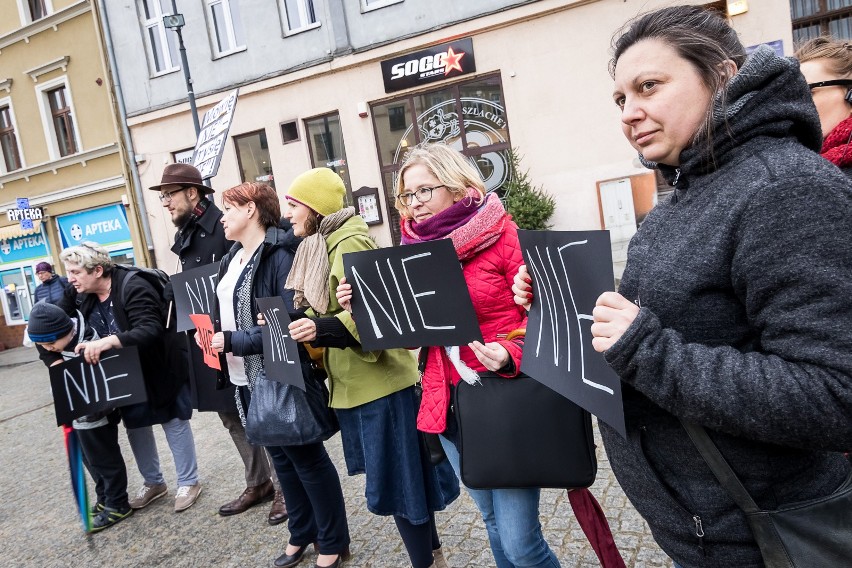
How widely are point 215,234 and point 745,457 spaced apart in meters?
3.33

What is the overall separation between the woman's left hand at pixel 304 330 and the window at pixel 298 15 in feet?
35.6

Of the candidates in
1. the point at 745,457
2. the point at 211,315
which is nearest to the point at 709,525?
the point at 745,457

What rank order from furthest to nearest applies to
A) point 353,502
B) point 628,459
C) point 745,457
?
point 353,502
point 628,459
point 745,457

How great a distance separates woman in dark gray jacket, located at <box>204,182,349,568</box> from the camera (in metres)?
2.68

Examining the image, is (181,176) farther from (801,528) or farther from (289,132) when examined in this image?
(289,132)

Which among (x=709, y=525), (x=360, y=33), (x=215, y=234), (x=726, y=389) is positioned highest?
(x=360, y=33)

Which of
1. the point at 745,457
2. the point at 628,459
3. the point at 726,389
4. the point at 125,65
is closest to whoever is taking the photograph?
the point at 726,389

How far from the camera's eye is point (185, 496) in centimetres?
387

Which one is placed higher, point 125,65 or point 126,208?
point 125,65

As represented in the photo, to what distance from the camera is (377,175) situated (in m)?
11.6

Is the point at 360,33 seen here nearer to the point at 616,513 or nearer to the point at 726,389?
the point at 616,513

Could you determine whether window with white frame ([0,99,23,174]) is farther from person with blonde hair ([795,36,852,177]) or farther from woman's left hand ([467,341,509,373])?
person with blonde hair ([795,36,852,177])

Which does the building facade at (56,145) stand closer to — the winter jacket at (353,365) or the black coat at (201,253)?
the black coat at (201,253)

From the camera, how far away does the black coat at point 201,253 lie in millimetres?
3492
